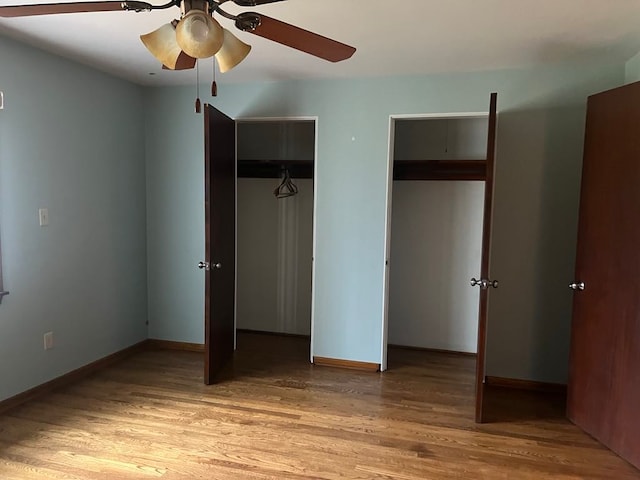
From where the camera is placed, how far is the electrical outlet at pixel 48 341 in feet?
10.3

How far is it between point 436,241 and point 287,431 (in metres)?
2.19

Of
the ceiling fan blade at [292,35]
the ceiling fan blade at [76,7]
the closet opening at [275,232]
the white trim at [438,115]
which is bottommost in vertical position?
the closet opening at [275,232]

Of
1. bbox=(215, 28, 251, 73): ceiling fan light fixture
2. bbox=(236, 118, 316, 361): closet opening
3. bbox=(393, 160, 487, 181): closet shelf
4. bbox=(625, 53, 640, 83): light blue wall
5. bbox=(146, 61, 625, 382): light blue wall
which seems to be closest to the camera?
bbox=(215, 28, 251, 73): ceiling fan light fixture

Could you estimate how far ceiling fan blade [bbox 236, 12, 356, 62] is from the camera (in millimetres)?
1618

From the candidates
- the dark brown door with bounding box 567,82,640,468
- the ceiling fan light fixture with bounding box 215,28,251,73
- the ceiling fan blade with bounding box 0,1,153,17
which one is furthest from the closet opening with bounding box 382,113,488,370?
the ceiling fan blade with bounding box 0,1,153,17

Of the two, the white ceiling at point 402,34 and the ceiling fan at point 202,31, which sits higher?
the white ceiling at point 402,34

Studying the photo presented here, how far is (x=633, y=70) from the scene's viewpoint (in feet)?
9.50

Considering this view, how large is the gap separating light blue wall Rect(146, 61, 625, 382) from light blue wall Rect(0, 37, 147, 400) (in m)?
0.26

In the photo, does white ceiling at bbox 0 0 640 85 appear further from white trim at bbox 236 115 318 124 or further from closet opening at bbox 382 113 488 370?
closet opening at bbox 382 113 488 370

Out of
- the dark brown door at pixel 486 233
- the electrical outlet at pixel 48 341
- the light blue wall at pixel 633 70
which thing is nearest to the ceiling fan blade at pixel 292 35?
the dark brown door at pixel 486 233

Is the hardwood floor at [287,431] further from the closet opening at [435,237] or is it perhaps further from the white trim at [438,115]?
the white trim at [438,115]

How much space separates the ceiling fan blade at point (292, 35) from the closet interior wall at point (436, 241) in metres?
2.23

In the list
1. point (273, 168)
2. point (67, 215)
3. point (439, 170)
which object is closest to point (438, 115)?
point (439, 170)

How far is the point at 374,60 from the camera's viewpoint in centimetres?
308
